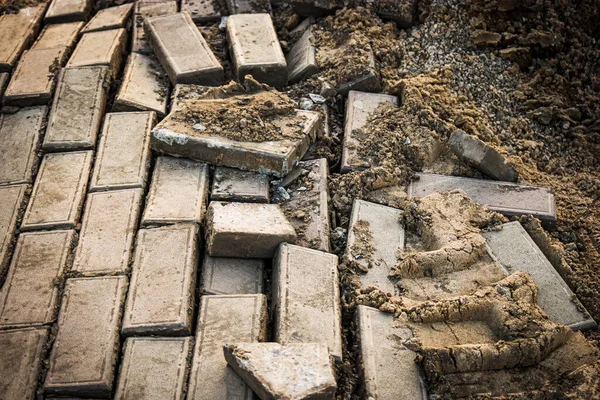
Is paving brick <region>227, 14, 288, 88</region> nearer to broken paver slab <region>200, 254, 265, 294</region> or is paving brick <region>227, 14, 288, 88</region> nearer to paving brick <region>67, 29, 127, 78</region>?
paving brick <region>67, 29, 127, 78</region>

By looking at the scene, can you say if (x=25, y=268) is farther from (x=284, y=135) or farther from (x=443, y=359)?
(x=443, y=359)

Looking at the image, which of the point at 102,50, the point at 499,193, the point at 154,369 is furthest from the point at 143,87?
the point at 499,193

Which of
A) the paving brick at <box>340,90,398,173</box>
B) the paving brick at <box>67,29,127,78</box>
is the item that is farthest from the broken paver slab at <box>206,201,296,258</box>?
the paving brick at <box>67,29,127,78</box>

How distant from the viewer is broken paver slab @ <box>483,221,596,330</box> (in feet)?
11.9

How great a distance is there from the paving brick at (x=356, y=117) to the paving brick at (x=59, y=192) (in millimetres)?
1783

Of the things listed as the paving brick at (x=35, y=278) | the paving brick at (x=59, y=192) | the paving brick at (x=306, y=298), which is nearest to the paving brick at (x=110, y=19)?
the paving brick at (x=59, y=192)

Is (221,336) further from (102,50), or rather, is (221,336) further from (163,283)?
(102,50)

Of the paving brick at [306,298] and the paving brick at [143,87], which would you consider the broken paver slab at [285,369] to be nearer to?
the paving brick at [306,298]

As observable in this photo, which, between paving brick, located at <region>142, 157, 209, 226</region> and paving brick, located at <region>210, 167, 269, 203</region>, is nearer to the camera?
paving brick, located at <region>142, 157, 209, 226</region>

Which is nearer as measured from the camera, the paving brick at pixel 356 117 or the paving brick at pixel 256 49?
the paving brick at pixel 356 117

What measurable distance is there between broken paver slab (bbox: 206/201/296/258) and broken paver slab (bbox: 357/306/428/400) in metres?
0.66

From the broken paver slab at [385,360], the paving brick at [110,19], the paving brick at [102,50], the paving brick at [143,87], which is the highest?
the paving brick at [110,19]

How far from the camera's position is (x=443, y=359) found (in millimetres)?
3301

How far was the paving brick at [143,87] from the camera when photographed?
4.78 m
